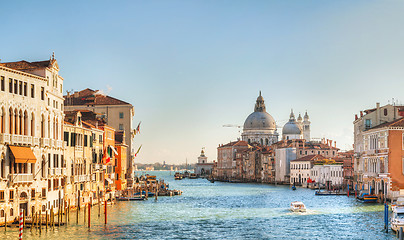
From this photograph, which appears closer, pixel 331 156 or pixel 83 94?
pixel 83 94

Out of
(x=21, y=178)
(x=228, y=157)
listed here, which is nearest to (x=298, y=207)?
(x=21, y=178)

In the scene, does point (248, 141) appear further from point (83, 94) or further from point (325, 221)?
point (325, 221)

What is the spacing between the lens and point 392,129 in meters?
42.0

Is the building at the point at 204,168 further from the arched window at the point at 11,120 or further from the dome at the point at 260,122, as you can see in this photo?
the arched window at the point at 11,120

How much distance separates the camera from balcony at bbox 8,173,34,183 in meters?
25.8

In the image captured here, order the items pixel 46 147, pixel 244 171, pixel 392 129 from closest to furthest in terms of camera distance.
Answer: pixel 46 147 < pixel 392 129 < pixel 244 171

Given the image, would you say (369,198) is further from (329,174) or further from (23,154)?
(329,174)

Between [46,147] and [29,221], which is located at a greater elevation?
[46,147]

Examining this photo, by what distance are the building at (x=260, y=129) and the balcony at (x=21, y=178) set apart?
11236 cm

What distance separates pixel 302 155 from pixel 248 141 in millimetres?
47062

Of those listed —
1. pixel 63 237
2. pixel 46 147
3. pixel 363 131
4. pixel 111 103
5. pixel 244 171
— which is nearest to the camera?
pixel 63 237

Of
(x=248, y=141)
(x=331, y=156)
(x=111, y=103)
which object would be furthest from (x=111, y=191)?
(x=248, y=141)

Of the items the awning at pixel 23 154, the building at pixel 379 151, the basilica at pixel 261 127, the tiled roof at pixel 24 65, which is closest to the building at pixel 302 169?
the building at pixel 379 151

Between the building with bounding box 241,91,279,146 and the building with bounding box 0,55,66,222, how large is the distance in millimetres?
108579
